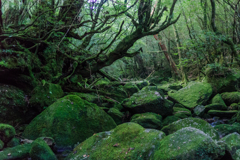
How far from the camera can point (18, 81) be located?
222 inches

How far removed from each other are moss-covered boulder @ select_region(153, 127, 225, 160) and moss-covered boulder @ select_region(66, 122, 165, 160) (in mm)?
261

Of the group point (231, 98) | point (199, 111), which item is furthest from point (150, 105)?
point (231, 98)

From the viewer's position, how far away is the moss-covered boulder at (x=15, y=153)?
321 centimetres

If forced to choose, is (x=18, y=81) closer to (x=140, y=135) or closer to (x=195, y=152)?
(x=140, y=135)

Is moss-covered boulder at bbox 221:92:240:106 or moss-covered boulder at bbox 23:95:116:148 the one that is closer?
moss-covered boulder at bbox 23:95:116:148

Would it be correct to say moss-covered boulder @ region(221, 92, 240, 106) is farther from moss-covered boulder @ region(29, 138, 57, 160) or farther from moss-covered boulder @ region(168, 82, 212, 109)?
moss-covered boulder @ region(29, 138, 57, 160)

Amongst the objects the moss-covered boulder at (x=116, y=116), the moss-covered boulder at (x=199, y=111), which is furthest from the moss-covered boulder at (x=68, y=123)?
the moss-covered boulder at (x=199, y=111)

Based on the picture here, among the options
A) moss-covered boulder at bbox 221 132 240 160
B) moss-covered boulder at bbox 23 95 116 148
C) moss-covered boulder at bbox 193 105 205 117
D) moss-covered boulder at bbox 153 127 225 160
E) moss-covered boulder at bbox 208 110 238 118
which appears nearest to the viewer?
moss-covered boulder at bbox 153 127 225 160

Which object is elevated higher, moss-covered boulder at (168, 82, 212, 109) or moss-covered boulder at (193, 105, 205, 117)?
moss-covered boulder at (168, 82, 212, 109)

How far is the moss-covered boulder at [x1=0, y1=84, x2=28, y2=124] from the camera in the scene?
16.2 ft

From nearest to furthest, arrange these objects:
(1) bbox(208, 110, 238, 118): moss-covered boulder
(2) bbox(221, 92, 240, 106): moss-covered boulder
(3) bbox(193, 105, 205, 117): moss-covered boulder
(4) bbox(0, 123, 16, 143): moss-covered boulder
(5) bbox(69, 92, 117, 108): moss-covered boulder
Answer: (4) bbox(0, 123, 16, 143): moss-covered boulder
(1) bbox(208, 110, 238, 118): moss-covered boulder
(5) bbox(69, 92, 117, 108): moss-covered boulder
(3) bbox(193, 105, 205, 117): moss-covered boulder
(2) bbox(221, 92, 240, 106): moss-covered boulder

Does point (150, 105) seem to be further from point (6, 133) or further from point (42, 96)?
point (6, 133)

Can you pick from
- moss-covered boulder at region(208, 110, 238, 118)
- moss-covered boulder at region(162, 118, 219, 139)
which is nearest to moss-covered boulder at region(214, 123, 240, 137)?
moss-covered boulder at region(162, 118, 219, 139)

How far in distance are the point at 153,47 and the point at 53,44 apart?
1491 centimetres
